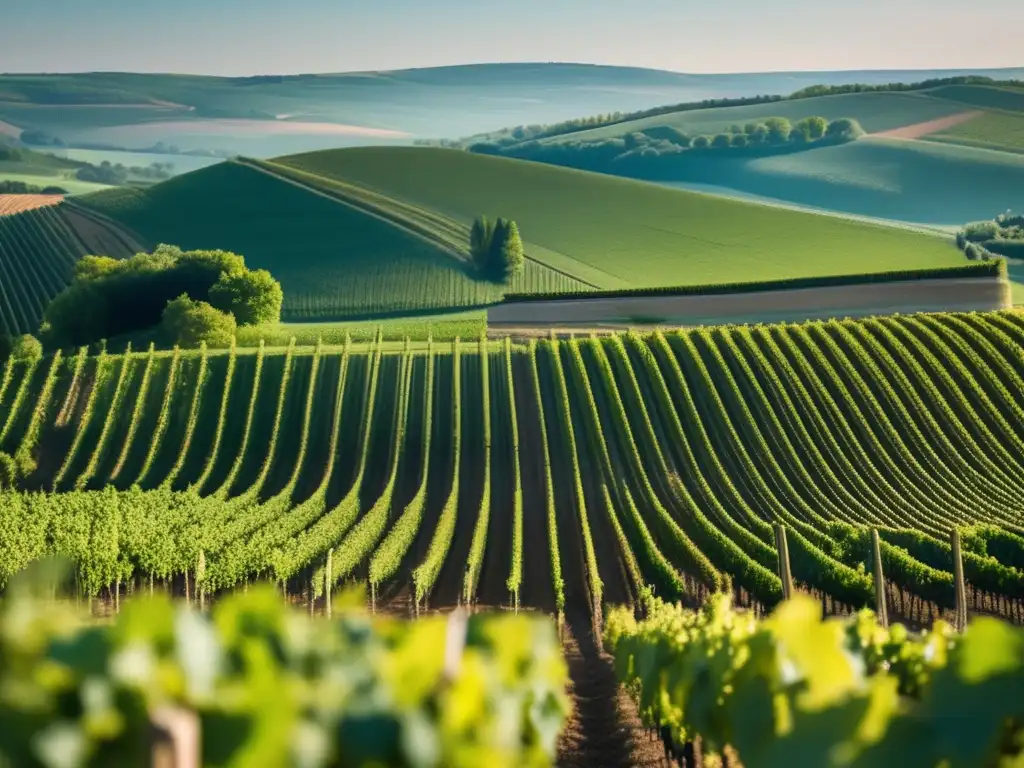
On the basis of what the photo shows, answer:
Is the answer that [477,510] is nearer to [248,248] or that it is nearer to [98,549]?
[98,549]

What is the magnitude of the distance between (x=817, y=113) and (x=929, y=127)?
15.4 meters

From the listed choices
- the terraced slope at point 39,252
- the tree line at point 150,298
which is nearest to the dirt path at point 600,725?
the tree line at point 150,298

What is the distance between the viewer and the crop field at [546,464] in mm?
31797

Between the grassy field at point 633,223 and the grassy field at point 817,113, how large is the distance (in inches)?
1887

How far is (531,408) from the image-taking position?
48688 mm

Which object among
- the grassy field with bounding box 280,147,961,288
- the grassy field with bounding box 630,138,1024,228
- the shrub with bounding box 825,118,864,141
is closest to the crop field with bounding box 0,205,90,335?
the grassy field with bounding box 280,147,961,288

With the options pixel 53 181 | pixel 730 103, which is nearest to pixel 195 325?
pixel 53 181

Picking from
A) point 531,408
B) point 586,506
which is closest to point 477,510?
point 586,506

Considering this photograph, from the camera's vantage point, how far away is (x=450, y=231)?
98438mm

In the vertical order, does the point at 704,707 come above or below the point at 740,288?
above

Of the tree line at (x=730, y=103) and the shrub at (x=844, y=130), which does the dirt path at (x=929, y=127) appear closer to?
the shrub at (x=844, y=130)

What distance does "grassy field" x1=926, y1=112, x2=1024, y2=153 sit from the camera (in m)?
145

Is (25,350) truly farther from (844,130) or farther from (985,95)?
(985,95)

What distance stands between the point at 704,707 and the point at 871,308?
185ft
